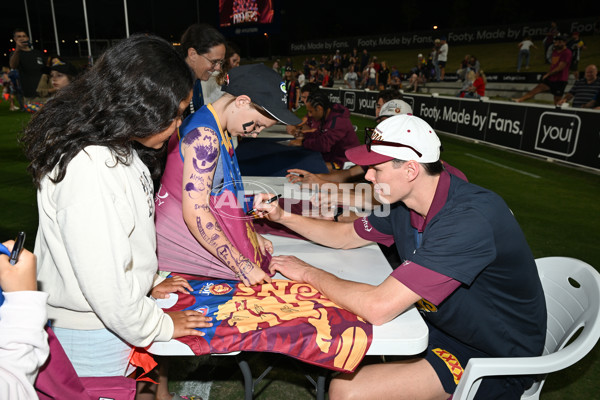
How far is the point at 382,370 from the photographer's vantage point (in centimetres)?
167

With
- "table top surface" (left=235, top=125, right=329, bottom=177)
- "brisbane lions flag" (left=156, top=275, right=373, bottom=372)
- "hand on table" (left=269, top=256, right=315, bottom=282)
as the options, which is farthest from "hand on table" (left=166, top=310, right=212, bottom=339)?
"table top surface" (left=235, top=125, right=329, bottom=177)

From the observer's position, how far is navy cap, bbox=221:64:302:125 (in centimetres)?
178

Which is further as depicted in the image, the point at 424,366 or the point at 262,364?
the point at 262,364

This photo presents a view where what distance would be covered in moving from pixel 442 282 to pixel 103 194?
1.15m

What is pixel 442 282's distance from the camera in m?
1.51

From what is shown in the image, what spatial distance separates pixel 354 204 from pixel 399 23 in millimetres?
44320

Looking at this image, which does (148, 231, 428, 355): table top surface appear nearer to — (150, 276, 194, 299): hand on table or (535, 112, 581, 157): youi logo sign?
(150, 276, 194, 299): hand on table

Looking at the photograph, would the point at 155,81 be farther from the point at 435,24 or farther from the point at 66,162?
the point at 435,24

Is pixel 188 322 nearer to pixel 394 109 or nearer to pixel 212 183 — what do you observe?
pixel 212 183

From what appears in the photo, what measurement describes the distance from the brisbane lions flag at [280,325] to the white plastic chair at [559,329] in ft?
1.44

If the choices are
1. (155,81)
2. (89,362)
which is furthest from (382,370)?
(155,81)

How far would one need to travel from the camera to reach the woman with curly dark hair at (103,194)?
107 centimetres

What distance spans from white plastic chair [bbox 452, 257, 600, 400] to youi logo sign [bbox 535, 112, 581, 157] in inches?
279

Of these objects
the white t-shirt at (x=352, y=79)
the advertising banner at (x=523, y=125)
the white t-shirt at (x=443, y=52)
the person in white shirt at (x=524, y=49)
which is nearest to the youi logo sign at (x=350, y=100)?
the advertising banner at (x=523, y=125)
